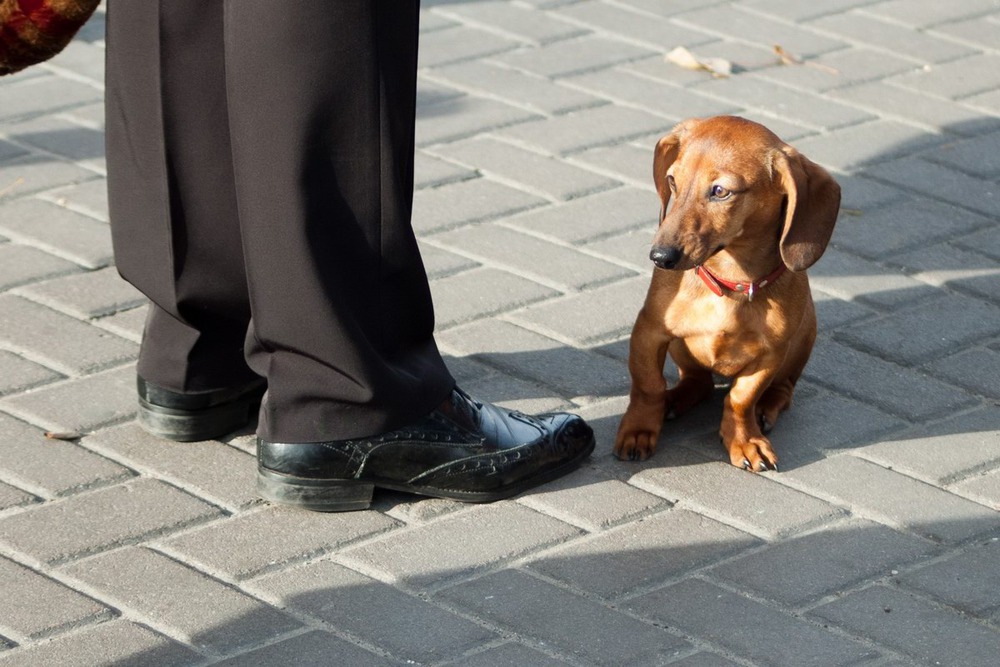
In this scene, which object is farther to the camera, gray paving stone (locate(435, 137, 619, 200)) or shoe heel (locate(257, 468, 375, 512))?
gray paving stone (locate(435, 137, 619, 200))

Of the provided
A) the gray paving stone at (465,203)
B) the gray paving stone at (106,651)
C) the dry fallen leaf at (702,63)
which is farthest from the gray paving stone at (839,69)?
the gray paving stone at (106,651)

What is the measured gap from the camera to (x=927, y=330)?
3.94 m

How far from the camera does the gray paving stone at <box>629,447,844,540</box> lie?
3.10 m

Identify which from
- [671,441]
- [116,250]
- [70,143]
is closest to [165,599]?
[116,250]

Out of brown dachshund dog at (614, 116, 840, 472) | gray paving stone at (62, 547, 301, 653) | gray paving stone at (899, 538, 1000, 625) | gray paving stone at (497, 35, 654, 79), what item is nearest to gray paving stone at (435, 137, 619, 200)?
gray paving stone at (497, 35, 654, 79)

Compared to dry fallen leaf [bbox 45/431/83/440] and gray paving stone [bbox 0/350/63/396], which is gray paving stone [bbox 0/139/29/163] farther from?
dry fallen leaf [bbox 45/431/83/440]

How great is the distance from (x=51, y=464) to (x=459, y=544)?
877 mm

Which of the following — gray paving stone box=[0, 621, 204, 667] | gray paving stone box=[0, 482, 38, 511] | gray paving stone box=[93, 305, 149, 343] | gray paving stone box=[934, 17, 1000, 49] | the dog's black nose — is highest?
the dog's black nose

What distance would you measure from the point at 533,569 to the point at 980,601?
80cm

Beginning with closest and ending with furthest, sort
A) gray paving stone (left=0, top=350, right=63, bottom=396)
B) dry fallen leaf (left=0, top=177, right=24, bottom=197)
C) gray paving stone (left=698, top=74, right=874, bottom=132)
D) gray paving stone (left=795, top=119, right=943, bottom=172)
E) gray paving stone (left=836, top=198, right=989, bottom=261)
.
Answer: gray paving stone (left=0, top=350, right=63, bottom=396) → gray paving stone (left=836, top=198, right=989, bottom=261) → dry fallen leaf (left=0, top=177, right=24, bottom=197) → gray paving stone (left=795, top=119, right=943, bottom=172) → gray paving stone (left=698, top=74, right=874, bottom=132)

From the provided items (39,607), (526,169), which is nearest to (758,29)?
(526,169)

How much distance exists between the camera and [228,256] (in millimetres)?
3131

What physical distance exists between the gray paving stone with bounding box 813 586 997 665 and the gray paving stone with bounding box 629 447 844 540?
27cm

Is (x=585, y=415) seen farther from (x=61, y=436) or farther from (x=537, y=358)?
(x=61, y=436)
